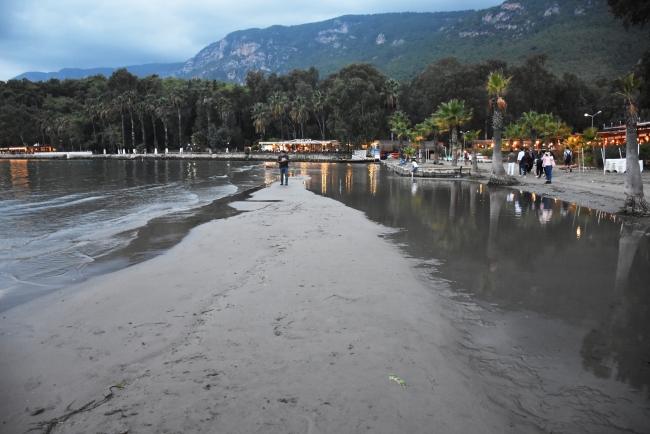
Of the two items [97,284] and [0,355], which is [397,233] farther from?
[0,355]

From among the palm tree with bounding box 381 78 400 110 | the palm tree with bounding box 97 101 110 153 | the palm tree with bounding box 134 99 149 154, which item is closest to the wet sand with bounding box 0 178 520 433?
the palm tree with bounding box 381 78 400 110

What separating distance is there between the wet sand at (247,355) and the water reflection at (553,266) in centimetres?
124

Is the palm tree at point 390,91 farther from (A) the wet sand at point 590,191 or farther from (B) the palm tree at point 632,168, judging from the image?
(B) the palm tree at point 632,168

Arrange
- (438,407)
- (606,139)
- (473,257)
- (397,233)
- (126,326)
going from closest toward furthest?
(438,407) < (126,326) < (473,257) < (397,233) < (606,139)

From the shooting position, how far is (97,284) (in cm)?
775

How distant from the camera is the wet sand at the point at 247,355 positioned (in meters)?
3.59

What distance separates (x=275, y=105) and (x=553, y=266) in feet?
298

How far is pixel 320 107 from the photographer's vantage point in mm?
92188

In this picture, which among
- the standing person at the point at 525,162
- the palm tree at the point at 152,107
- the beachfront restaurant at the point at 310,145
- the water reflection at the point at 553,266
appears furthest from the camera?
the palm tree at the point at 152,107

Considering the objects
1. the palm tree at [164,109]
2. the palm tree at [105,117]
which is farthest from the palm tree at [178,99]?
the palm tree at [105,117]

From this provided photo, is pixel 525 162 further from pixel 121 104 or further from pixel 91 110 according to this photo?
pixel 91 110

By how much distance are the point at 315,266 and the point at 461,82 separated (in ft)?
239

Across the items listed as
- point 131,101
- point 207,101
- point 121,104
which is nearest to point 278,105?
point 207,101

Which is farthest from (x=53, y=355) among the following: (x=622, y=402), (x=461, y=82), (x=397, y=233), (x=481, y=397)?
(x=461, y=82)
